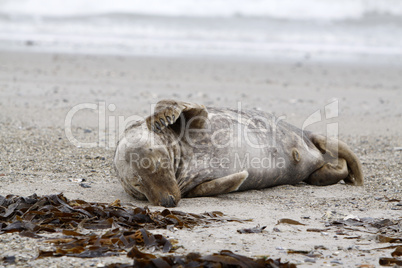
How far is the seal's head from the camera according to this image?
4516 mm

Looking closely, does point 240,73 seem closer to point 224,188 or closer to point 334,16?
point 224,188

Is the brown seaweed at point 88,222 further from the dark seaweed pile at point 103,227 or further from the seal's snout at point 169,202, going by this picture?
the seal's snout at point 169,202

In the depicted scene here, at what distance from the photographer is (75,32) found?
955 inches

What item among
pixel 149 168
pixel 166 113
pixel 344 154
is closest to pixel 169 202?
pixel 149 168

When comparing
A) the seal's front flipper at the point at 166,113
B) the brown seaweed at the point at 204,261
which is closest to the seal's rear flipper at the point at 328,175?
the seal's front flipper at the point at 166,113

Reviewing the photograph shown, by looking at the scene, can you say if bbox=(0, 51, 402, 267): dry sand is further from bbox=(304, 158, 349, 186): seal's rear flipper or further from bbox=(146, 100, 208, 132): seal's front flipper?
bbox=(146, 100, 208, 132): seal's front flipper

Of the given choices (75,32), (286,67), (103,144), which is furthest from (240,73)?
(75,32)

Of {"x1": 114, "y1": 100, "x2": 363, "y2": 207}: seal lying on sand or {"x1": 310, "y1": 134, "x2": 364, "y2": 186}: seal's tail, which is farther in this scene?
{"x1": 310, "y1": 134, "x2": 364, "y2": 186}: seal's tail

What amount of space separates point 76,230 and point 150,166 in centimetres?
90

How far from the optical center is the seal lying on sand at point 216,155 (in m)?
4.57

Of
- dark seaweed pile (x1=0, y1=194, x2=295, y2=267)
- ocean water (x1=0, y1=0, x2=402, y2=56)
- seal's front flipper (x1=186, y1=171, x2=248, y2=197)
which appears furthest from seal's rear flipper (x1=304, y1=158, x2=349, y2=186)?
ocean water (x1=0, y1=0, x2=402, y2=56)

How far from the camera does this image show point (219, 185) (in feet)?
16.0

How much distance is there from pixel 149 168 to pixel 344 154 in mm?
2217

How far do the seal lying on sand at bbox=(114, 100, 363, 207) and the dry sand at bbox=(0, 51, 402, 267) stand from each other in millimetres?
155
